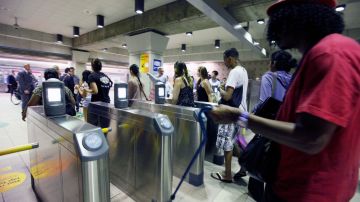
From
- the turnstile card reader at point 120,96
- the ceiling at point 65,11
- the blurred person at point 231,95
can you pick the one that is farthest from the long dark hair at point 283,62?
the ceiling at point 65,11

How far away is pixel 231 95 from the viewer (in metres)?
2.29

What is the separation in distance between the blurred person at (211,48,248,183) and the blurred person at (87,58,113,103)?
1752 millimetres

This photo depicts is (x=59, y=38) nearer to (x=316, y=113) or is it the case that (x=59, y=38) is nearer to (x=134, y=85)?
(x=134, y=85)

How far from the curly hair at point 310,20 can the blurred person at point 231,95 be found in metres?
1.58

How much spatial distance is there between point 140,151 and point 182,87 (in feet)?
3.73

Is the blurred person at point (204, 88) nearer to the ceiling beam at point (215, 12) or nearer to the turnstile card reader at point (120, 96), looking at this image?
the ceiling beam at point (215, 12)

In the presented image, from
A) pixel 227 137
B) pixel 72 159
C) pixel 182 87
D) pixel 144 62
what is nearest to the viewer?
pixel 72 159

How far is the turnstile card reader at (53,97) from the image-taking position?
149 centimetres

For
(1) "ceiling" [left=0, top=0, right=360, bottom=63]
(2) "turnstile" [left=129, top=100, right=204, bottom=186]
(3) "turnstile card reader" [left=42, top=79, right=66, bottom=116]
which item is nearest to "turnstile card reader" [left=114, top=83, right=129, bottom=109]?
(2) "turnstile" [left=129, top=100, right=204, bottom=186]

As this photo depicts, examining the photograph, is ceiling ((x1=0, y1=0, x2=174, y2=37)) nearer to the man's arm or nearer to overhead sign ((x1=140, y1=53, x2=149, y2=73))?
overhead sign ((x1=140, y1=53, x2=149, y2=73))

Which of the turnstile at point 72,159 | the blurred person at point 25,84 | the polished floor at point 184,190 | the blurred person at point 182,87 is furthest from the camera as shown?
the blurred person at point 25,84

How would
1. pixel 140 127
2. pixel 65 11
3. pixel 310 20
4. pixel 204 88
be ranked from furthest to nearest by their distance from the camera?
pixel 65 11, pixel 204 88, pixel 140 127, pixel 310 20

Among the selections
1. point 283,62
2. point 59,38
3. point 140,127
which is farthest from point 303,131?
point 59,38

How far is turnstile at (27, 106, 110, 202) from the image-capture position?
1.11 m
